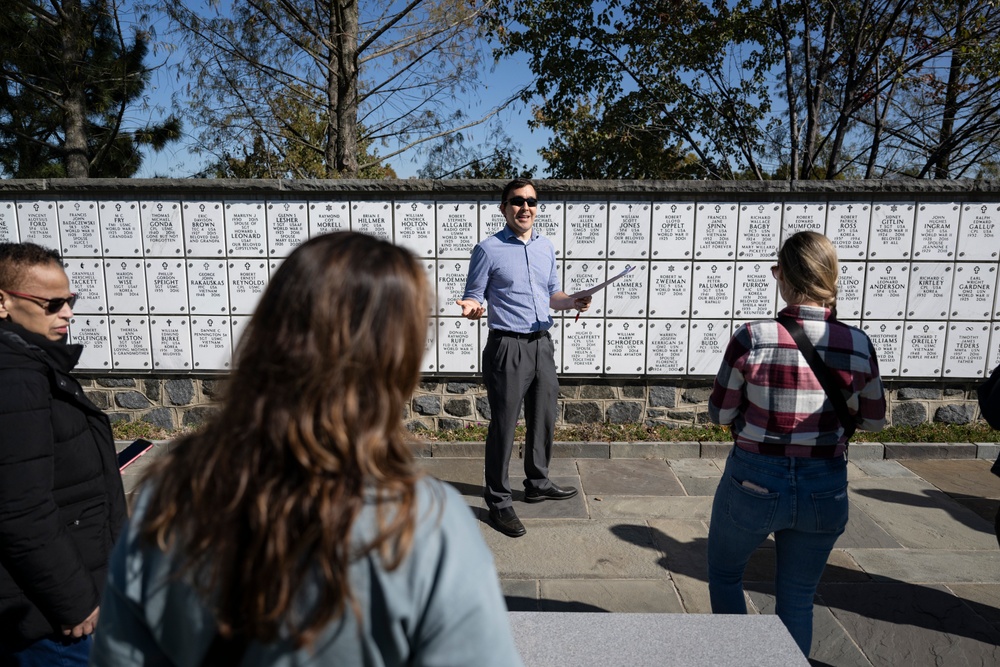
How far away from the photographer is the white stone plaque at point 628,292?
5.26m

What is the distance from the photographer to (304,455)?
854 mm

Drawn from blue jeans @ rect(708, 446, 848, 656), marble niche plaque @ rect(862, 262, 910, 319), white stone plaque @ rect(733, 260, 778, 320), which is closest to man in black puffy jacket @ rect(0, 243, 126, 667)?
blue jeans @ rect(708, 446, 848, 656)

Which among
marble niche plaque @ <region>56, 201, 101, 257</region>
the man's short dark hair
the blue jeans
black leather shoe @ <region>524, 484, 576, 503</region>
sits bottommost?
black leather shoe @ <region>524, 484, 576, 503</region>

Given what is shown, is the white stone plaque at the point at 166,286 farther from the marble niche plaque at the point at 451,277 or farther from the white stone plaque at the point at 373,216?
the marble niche plaque at the point at 451,277

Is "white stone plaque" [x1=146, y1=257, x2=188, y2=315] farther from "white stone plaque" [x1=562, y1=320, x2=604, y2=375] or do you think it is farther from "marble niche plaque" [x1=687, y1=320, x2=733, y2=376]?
"marble niche plaque" [x1=687, y1=320, x2=733, y2=376]

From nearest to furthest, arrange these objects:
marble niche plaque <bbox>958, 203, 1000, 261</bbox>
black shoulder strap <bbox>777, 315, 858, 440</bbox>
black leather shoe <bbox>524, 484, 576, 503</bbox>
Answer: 1. black shoulder strap <bbox>777, 315, 858, 440</bbox>
2. black leather shoe <bbox>524, 484, 576, 503</bbox>
3. marble niche plaque <bbox>958, 203, 1000, 261</bbox>

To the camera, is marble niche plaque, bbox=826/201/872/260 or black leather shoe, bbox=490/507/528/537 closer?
black leather shoe, bbox=490/507/528/537

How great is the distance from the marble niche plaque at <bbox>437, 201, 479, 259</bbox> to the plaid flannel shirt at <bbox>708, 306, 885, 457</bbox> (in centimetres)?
330

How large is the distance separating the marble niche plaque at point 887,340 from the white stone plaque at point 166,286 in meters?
5.60

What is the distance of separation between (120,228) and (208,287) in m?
0.84

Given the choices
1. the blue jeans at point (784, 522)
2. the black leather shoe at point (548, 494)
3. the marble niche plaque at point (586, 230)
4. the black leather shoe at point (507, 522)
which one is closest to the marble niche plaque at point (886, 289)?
the marble niche plaque at point (586, 230)

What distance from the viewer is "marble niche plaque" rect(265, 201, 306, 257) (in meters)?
5.21

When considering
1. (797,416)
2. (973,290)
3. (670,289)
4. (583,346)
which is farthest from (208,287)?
(973,290)

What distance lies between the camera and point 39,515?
1579 mm
